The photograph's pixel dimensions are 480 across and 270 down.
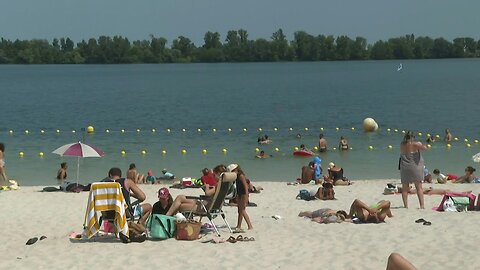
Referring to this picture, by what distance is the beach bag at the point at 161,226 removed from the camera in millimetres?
11148

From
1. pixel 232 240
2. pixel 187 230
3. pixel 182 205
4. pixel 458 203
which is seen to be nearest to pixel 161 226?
pixel 187 230

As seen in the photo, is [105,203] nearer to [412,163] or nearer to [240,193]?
[240,193]

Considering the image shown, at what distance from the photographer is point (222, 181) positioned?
11297 mm

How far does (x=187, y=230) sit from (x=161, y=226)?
1.26ft

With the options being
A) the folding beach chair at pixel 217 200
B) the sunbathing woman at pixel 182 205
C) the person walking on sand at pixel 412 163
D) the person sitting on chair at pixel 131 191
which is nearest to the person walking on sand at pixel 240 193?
the folding beach chair at pixel 217 200

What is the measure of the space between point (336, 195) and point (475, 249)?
6.27m

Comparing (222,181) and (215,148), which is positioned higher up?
(222,181)

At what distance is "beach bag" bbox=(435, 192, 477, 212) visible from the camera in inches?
519

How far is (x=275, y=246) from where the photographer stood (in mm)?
10711

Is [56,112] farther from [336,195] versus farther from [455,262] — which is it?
[455,262]

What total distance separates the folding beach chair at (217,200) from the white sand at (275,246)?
0.33 meters

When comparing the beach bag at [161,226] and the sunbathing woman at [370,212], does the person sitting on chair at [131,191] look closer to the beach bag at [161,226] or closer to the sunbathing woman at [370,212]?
the beach bag at [161,226]

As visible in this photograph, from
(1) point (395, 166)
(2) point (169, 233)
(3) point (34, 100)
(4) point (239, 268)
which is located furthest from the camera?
(3) point (34, 100)

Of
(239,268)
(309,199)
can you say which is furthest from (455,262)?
(309,199)
